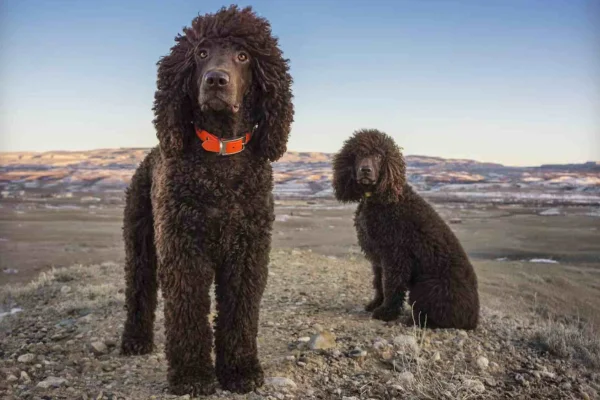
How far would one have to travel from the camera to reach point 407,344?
4750mm

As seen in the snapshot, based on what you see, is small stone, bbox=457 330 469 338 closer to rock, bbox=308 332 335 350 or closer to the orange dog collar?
rock, bbox=308 332 335 350

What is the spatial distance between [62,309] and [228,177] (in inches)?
184

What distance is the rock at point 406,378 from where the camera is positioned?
4.10 meters

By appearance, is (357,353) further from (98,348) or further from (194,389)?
(98,348)

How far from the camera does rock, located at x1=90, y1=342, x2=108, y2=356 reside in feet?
16.3

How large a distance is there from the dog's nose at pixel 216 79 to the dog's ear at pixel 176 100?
Result: 0.42 meters

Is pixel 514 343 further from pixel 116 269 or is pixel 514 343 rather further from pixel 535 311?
pixel 116 269

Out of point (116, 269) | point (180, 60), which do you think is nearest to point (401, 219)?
point (180, 60)

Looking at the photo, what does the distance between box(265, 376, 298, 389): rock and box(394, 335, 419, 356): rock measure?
1.12m

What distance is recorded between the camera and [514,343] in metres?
5.45

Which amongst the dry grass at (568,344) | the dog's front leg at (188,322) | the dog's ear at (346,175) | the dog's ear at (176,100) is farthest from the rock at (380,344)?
the dog's ear at (176,100)

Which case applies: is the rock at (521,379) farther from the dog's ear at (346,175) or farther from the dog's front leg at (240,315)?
the dog's ear at (346,175)

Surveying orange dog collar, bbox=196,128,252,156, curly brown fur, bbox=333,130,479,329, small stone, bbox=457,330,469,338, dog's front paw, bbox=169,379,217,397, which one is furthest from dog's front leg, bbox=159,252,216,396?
small stone, bbox=457,330,469,338

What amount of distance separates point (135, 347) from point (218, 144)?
2.37 m
